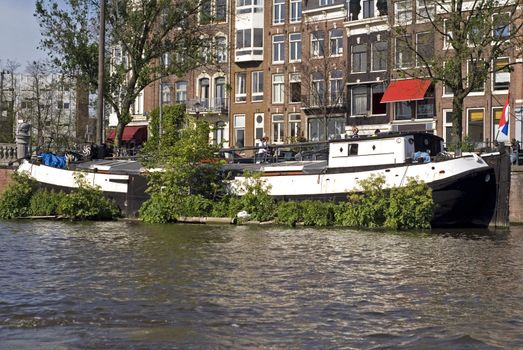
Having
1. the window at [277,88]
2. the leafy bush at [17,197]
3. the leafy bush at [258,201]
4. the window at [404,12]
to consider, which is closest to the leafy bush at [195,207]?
the leafy bush at [258,201]

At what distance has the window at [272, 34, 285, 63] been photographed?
5584 cm

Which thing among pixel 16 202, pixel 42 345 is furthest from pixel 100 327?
pixel 16 202

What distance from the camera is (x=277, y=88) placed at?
184 feet

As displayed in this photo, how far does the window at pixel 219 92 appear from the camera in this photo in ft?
195

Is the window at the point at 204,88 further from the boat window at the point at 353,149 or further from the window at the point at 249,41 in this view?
the boat window at the point at 353,149

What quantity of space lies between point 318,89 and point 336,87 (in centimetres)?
116

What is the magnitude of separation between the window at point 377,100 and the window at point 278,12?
32.2ft

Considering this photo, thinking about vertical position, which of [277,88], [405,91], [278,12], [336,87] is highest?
[278,12]

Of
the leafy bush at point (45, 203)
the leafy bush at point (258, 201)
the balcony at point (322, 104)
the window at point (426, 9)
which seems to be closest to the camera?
the leafy bush at point (258, 201)

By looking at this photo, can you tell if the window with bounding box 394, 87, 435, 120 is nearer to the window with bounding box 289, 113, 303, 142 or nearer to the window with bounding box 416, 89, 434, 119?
the window with bounding box 416, 89, 434, 119

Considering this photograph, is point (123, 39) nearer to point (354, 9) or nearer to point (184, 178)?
point (184, 178)

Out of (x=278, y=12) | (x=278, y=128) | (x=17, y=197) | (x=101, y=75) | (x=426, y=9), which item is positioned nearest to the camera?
(x=426, y=9)

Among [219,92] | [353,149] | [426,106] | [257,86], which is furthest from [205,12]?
[219,92]

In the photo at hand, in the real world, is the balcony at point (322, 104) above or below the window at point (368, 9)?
below
